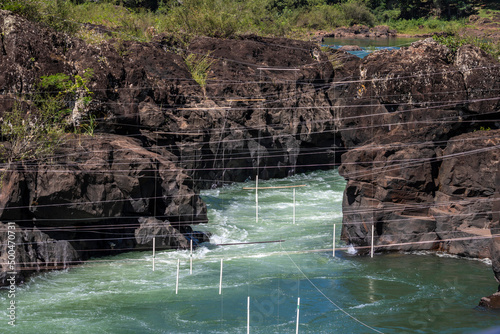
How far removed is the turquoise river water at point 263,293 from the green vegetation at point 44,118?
347 cm

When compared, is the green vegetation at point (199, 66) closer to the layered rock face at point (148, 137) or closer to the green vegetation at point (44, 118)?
the layered rock face at point (148, 137)

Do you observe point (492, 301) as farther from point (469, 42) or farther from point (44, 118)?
point (44, 118)

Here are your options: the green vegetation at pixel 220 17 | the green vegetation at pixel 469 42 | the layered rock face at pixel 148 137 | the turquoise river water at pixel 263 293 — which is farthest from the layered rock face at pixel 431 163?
the layered rock face at pixel 148 137

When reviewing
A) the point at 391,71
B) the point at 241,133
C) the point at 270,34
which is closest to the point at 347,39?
the point at 270,34

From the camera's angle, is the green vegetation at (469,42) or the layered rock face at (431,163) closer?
the layered rock face at (431,163)

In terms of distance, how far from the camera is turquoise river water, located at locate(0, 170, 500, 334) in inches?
524

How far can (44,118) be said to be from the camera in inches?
712

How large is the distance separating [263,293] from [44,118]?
335 inches

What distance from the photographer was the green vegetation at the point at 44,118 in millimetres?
16234

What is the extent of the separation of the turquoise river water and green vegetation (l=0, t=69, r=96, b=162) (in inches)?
137

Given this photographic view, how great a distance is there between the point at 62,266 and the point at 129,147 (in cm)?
423

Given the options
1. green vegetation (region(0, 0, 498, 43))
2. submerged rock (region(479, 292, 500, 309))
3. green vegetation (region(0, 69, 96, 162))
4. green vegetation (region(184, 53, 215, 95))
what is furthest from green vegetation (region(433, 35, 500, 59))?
green vegetation (region(0, 69, 96, 162))

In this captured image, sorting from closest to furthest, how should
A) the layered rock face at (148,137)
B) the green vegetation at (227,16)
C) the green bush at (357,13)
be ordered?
the layered rock face at (148,137)
the green vegetation at (227,16)
the green bush at (357,13)

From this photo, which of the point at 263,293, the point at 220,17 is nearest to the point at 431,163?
the point at 263,293
